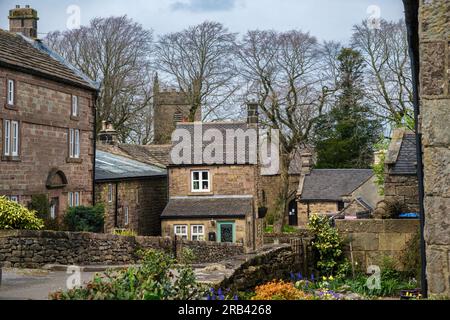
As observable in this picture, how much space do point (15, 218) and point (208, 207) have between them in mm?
18916

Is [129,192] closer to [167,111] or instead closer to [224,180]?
[224,180]

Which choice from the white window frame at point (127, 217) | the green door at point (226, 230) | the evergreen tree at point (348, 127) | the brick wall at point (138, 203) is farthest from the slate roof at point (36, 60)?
the evergreen tree at point (348, 127)

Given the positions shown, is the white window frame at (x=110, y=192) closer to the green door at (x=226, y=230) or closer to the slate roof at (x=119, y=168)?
the slate roof at (x=119, y=168)

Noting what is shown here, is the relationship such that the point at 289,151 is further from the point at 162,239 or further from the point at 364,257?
the point at 364,257

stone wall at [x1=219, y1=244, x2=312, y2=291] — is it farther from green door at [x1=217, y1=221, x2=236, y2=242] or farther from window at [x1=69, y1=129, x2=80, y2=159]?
green door at [x1=217, y1=221, x2=236, y2=242]

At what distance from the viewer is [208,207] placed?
112 feet

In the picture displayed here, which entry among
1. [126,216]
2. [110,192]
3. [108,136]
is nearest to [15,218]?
[110,192]

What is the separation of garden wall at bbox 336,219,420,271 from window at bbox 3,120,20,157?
1323 centimetres

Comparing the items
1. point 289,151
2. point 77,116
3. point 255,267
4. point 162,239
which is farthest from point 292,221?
point 255,267

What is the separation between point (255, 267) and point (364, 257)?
11.9ft

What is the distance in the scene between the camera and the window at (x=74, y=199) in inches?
1071

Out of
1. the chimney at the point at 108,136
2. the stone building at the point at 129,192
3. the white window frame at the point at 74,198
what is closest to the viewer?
the white window frame at the point at 74,198

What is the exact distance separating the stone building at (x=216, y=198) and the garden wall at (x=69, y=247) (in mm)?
12753

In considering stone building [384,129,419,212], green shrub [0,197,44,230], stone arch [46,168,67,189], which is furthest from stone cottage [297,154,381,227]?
green shrub [0,197,44,230]
